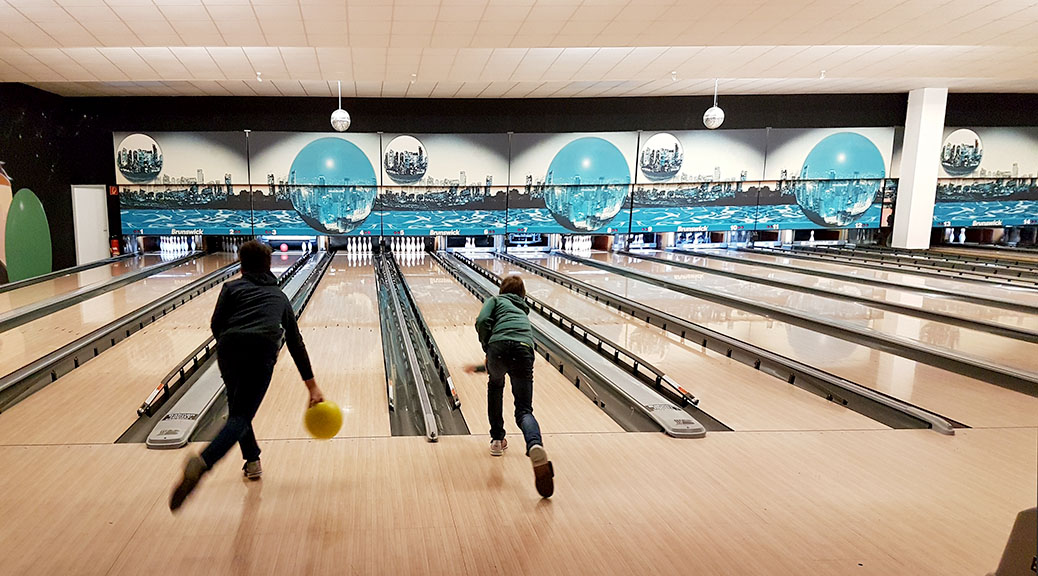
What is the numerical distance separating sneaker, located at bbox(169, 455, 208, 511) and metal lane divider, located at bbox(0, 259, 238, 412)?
71.3 inches

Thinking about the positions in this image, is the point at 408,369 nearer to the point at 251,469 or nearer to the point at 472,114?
the point at 251,469

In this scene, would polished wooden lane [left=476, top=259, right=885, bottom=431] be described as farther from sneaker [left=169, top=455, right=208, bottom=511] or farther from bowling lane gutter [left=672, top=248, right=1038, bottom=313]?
bowling lane gutter [left=672, top=248, right=1038, bottom=313]

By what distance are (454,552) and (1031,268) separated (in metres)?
8.70

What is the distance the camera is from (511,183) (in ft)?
32.6

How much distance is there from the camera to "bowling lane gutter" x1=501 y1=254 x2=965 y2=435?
9.32 ft

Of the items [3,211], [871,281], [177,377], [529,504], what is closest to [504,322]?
[529,504]

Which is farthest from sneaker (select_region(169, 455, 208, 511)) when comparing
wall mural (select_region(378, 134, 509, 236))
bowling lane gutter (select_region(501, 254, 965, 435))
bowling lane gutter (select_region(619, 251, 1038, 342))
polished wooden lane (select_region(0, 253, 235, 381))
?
wall mural (select_region(378, 134, 509, 236))

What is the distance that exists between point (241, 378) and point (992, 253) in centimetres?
1080

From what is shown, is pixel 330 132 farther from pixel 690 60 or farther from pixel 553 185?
pixel 690 60

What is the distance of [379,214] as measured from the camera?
32.3 ft

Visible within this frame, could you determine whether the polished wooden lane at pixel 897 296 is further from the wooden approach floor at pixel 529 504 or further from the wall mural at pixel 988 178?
the wall mural at pixel 988 178

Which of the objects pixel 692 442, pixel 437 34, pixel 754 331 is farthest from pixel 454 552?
pixel 437 34

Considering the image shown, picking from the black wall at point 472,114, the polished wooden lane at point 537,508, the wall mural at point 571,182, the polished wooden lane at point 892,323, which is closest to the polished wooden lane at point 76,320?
the polished wooden lane at point 537,508

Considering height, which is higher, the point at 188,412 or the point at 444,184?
the point at 444,184
